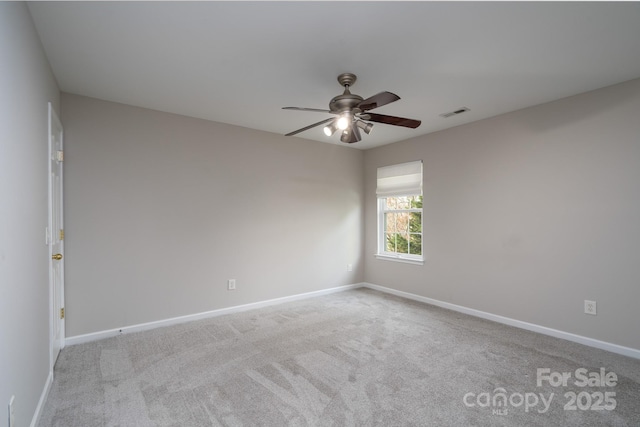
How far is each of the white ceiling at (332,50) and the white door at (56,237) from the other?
0.50 metres

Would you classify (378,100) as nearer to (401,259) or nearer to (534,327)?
(534,327)

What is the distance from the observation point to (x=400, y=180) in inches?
193

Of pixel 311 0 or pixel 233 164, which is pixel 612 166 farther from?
pixel 233 164

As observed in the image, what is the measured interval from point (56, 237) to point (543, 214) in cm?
467

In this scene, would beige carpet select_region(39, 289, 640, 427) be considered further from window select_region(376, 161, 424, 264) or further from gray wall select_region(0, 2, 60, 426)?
window select_region(376, 161, 424, 264)

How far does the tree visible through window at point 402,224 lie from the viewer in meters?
4.77

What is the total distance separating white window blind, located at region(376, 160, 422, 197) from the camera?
4651 mm

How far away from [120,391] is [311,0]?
2845 millimetres

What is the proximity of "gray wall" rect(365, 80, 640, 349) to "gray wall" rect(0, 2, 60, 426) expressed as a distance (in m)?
4.14

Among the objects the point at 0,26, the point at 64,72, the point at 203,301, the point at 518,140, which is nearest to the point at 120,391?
the point at 203,301

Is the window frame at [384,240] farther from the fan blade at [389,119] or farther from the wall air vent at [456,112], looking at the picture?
the fan blade at [389,119]

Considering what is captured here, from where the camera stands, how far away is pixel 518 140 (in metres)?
3.54

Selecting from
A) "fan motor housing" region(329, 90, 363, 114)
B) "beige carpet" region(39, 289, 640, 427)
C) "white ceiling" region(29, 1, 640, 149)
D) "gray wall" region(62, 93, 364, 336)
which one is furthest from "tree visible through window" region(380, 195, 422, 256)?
"fan motor housing" region(329, 90, 363, 114)

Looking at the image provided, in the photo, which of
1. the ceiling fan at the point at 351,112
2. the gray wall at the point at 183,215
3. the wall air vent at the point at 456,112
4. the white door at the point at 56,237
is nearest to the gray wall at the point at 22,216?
the white door at the point at 56,237
